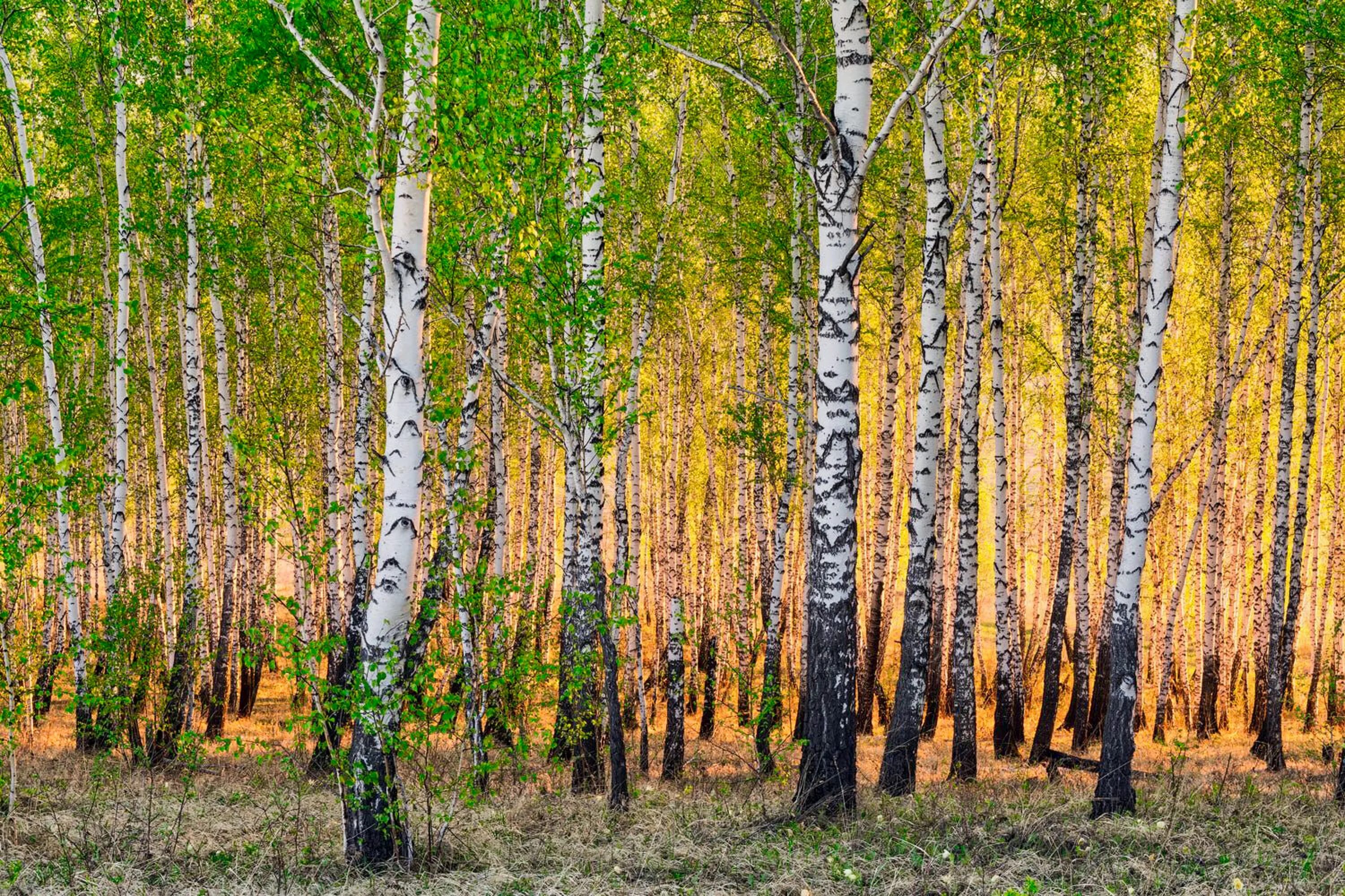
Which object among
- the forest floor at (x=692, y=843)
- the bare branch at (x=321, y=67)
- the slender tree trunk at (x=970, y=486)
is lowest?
the forest floor at (x=692, y=843)

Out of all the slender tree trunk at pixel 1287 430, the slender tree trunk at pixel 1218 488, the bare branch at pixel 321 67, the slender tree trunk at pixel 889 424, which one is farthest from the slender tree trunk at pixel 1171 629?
the bare branch at pixel 321 67

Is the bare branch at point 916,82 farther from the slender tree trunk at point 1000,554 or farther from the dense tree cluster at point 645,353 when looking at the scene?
the slender tree trunk at point 1000,554

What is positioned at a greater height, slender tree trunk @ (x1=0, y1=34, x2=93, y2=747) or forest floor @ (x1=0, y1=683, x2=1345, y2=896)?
slender tree trunk @ (x1=0, y1=34, x2=93, y2=747)

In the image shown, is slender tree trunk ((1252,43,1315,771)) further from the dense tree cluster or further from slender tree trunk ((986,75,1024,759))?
slender tree trunk ((986,75,1024,759))

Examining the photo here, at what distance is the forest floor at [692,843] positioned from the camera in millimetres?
5797

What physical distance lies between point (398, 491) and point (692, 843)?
323 centimetres

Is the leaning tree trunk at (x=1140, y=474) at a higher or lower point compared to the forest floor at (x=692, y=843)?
higher

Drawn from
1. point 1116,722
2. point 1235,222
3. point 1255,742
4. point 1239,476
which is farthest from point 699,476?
point 1116,722

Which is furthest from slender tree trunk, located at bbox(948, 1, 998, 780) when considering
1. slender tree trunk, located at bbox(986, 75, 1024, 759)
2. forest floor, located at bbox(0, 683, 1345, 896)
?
slender tree trunk, located at bbox(986, 75, 1024, 759)

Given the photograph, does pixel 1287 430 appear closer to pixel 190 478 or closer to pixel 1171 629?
pixel 1171 629

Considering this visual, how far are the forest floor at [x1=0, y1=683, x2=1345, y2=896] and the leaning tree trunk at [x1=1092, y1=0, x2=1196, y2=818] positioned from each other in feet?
1.25

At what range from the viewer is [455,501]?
6.63m

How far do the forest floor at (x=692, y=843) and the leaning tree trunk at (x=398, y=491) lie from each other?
300 millimetres

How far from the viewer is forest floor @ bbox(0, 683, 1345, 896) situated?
228 inches
